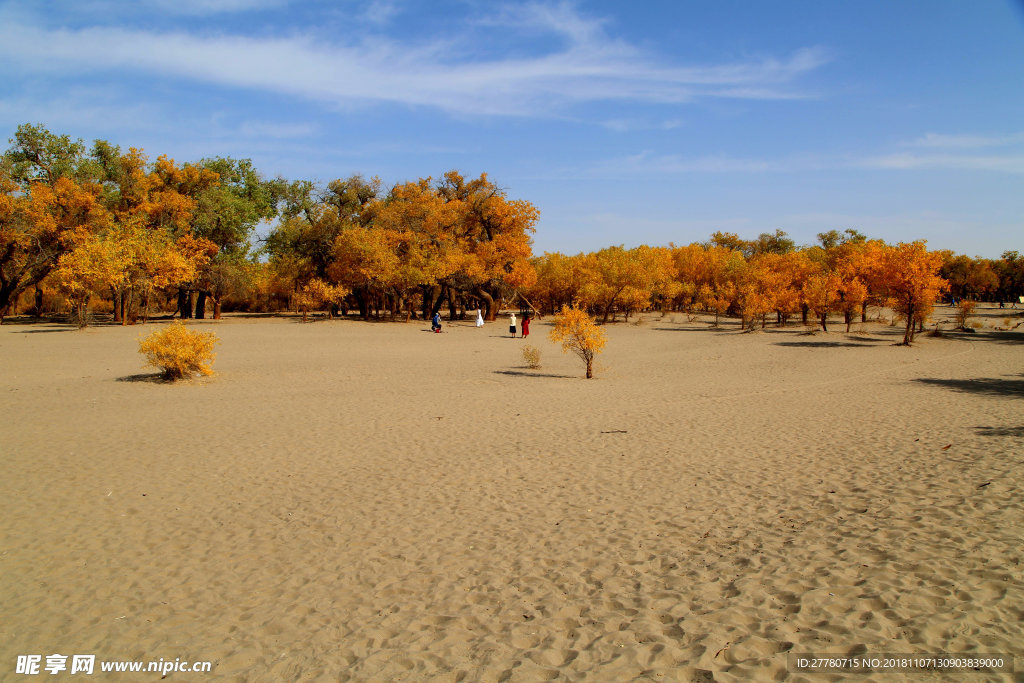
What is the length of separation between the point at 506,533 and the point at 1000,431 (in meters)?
8.83

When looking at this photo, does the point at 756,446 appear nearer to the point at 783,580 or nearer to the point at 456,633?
the point at 783,580

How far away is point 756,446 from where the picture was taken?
8.96 m

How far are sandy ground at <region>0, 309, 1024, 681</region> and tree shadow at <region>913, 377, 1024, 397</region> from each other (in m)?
1.43

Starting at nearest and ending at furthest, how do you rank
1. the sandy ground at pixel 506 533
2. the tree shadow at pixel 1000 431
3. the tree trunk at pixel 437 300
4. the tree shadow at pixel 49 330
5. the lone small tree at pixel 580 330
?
1. the sandy ground at pixel 506 533
2. the tree shadow at pixel 1000 431
3. the lone small tree at pixel 580 330
4. the tree shadow at pixel 49 330
5. the tree trunk at pixel 437 300

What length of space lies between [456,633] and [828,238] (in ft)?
274

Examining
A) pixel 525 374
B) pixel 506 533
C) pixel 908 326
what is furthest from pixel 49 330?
pixel 908 326

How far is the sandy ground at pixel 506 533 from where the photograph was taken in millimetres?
3842

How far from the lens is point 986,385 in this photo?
15.2 m

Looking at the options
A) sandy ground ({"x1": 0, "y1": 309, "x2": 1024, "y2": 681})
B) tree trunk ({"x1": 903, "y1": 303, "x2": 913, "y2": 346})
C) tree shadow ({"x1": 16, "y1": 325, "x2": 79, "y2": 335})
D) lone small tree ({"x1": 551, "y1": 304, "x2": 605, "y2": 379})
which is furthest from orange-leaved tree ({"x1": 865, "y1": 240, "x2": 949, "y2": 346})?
tree shadow ({"x1": 16, "y1": 325, "x2": 79, "y2": 335})

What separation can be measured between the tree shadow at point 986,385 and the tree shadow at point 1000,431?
204 inches

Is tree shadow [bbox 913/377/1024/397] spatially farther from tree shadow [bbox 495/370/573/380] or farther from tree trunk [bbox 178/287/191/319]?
tree trunk [bbox 178/287/191/319]

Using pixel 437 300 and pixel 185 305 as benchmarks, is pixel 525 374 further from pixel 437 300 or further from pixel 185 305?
pixel 185 305

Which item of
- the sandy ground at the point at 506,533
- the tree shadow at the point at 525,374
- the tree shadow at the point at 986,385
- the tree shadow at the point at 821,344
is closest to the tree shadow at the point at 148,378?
the sandy ground at the point at 506,533

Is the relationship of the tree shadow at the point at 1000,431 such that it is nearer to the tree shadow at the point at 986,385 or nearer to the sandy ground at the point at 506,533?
the sandy ground at the point at 506,533
